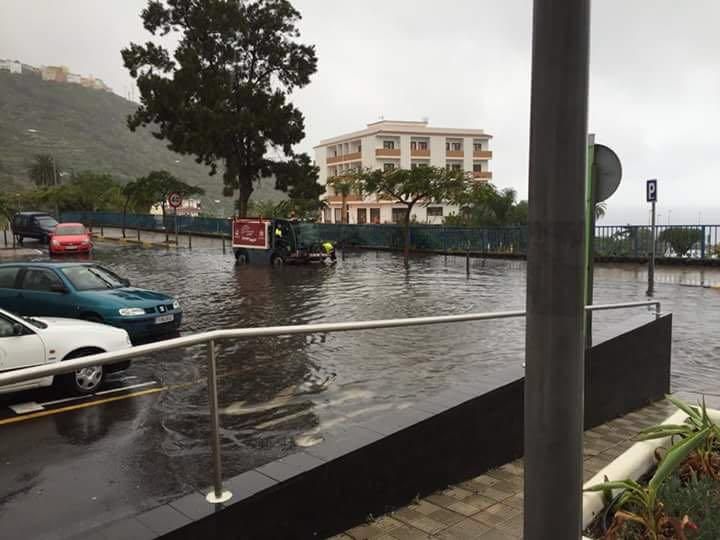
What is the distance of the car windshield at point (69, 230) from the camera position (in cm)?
3097

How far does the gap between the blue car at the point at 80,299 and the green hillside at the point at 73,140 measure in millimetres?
103360

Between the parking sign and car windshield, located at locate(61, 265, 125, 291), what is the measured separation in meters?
13.7

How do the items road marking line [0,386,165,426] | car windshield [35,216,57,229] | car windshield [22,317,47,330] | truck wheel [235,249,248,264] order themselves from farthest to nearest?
1. car windshield [35,216,57,229]
2. truck wheel [235,249,248,264]
3. car windshield [22,317,47,330]
4. road marking line [0,386,165,426]

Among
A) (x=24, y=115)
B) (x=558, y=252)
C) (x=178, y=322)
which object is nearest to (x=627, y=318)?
(x=558, y=252)

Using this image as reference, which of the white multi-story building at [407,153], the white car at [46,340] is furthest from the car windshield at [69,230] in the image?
the white multi-story building at [407,153]

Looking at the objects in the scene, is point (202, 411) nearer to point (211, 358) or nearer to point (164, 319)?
point (211, 358)

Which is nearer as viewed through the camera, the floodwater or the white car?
the floodwater

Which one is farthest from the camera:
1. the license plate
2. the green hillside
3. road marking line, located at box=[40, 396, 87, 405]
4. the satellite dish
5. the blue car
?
the green hillside

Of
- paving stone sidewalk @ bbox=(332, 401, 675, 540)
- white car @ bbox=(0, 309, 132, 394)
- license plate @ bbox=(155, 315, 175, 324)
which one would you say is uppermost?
white car @ bbox=(0, 309, 132, 394)

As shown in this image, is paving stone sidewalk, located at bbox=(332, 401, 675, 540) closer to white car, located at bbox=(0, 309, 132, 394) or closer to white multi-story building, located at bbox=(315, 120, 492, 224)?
white car, located at bbox=(0, 309, 132, 394)

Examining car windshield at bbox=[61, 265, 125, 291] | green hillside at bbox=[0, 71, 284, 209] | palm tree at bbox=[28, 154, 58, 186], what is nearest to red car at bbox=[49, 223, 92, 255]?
car windshield at bbox=[61, 265, 125, 291]

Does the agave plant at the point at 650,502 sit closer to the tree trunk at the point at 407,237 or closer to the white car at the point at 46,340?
the white car at the point at 46,340

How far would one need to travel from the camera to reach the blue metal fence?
78.4 ft

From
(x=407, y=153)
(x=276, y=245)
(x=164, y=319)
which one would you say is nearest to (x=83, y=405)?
(x=164, y=319)
